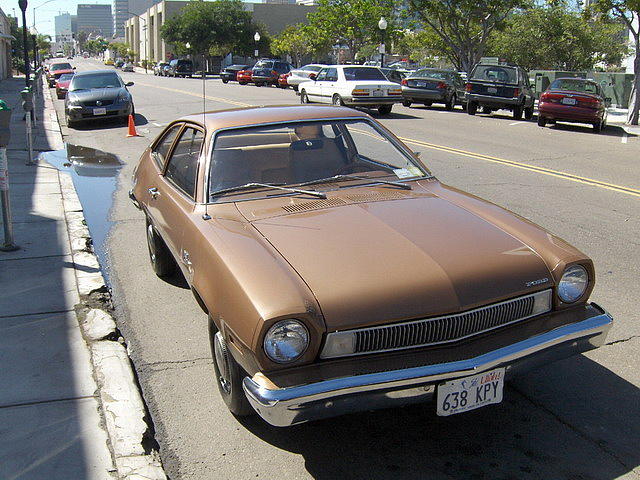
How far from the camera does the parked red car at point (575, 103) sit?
18734mm

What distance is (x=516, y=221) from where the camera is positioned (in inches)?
164

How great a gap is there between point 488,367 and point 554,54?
38.6 metres

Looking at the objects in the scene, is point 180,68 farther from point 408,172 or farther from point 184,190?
point 408,172

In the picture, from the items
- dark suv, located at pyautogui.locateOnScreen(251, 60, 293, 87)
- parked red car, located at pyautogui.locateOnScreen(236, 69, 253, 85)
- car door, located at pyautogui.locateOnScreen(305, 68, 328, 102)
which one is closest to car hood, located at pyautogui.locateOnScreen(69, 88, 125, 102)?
car door, located at pyautogui.locateOnScreen(305, 68, 328, 102)

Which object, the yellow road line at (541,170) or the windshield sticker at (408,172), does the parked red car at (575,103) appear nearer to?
the yellow road line at (541,170)

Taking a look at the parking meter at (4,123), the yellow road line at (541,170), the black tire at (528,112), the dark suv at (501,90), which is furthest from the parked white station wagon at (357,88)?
the parking meter at (4,123)

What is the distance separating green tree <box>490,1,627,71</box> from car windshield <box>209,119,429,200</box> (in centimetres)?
3444

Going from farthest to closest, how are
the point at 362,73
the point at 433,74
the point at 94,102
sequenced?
the point at 433,74
the point at 362,73
the point at 94,102

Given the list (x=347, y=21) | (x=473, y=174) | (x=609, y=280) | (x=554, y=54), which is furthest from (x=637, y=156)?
(x=347, y=21)

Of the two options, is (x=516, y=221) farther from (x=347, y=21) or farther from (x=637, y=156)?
(x=347, y=21)

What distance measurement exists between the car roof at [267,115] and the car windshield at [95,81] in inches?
622

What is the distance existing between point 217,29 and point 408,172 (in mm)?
74482

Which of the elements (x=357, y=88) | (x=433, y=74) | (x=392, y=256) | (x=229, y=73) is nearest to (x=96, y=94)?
(x=357, y=88)

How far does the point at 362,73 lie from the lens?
22469 mm
